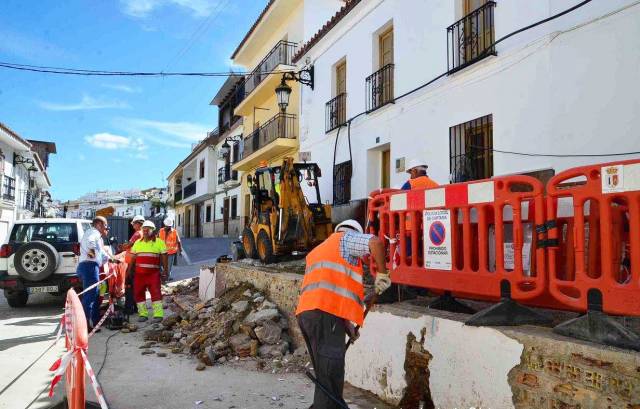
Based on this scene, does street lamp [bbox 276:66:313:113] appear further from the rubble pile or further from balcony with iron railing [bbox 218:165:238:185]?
balcony with iron railing [bbox 218:165:238:185]

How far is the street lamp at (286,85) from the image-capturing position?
45.8 feet

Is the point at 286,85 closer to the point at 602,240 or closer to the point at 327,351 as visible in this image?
the point at 327,351

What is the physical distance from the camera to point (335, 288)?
134 inches

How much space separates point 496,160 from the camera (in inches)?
303

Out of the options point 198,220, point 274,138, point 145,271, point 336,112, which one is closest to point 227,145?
point 274,138

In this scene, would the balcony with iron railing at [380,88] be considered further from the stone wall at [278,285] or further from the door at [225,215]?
the door at [225,215]

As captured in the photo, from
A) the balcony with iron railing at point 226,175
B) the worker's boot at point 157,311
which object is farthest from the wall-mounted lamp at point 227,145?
the worker's boot at point 157,311

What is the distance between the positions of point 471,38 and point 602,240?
6.36 metres

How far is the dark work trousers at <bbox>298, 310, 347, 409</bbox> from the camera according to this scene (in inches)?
131

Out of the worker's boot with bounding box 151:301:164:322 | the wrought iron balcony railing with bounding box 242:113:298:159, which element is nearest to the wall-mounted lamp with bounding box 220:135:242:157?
the wrought iron balcony railing with bounding box 242:113:298:159

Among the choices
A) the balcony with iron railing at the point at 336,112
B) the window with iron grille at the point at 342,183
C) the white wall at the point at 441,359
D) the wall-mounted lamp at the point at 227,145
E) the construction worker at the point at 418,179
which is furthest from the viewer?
the wall-mounted lamp at the point at 227,145

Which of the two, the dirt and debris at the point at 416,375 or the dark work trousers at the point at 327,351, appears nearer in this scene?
the dark work trousers at the point at 327,351

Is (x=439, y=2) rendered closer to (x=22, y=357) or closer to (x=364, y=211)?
(x=364, y=211)

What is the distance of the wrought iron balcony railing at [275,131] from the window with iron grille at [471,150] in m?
8.80
